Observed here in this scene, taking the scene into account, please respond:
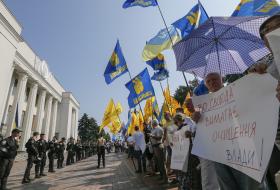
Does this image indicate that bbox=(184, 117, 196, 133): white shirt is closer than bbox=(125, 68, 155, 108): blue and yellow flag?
Yes

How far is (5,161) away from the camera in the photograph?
7.71 meters

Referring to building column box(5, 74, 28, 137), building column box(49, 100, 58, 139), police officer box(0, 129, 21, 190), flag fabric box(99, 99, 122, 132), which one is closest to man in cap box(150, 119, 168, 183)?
police officer box(0, 129, 21, 190)

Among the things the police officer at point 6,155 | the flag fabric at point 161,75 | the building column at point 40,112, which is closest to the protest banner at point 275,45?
the police officer at point 6,155

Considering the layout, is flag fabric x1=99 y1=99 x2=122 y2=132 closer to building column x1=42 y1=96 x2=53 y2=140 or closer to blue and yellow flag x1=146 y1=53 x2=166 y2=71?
blue and yellow flag x1=146 y1=53 x2=166 y2=71

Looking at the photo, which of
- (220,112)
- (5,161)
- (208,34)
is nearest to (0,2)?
(5,161)

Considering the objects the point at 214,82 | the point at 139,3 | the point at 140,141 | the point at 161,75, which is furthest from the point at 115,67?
the point at 214,82

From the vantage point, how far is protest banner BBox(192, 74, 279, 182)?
222 cm

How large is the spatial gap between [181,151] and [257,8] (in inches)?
208

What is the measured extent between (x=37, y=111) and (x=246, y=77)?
4849 centimetres

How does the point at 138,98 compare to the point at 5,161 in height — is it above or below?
above

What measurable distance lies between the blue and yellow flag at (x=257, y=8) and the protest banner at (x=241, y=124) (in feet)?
17.7

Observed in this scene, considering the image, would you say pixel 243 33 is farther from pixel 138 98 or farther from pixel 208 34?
pixel 138 98

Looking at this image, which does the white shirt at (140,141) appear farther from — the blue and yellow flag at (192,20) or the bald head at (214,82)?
the bald head at (214,82)

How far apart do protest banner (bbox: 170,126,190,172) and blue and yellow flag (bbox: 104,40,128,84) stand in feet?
21.9
